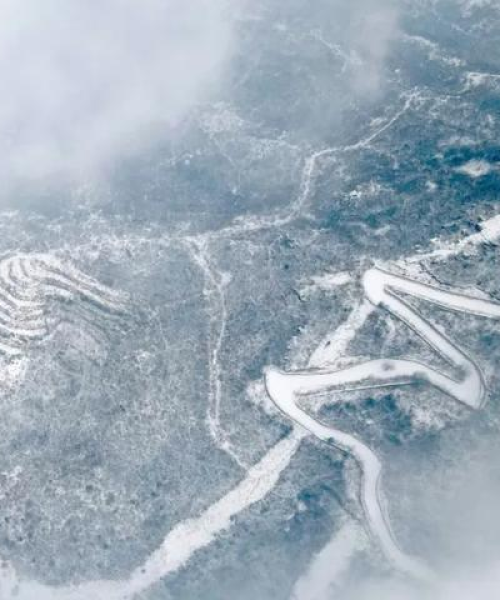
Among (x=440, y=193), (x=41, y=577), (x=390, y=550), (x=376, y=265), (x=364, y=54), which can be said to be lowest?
(x=41, y=577)

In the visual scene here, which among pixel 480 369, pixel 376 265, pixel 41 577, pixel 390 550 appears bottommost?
pixel 41 577

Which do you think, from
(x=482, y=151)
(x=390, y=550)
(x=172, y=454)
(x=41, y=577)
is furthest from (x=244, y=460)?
(x=482, y=151)

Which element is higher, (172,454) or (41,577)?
(172,454)

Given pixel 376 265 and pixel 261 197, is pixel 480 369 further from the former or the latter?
pixel 261 197

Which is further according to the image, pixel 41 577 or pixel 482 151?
pixel 482 151

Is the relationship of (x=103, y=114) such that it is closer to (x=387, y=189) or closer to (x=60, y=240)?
(x=60, y=240)

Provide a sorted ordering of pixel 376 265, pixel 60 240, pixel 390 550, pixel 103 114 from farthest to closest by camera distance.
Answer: pixel 103 114 → pixel 60 240 → pixel 376 265 → pixel 390 550

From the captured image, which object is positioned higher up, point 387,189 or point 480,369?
point 387,189

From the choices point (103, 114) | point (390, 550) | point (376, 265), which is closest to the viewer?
point (390, 550)

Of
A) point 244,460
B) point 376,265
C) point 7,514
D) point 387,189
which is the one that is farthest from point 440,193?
point 7,514
